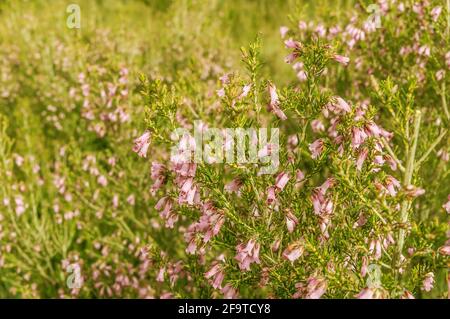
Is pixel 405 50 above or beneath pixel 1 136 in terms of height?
above

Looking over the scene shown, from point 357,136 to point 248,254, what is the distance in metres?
0.86

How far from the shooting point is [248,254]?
8.61 feet

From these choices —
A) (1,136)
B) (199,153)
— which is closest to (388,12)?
(199,153)

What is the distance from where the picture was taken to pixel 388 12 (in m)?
5.13

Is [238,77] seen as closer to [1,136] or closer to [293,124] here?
[1,136]

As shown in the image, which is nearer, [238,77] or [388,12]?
[238,77]

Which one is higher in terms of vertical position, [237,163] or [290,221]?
[237,163]

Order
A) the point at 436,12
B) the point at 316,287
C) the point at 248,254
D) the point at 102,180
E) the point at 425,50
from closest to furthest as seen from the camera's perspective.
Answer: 1. the point at 316,287
2. the point at 248,254
3. the point at 436,12
4. the point at 425,50
5. the point at 102,180

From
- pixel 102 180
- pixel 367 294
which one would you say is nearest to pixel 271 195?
pixel 367 294

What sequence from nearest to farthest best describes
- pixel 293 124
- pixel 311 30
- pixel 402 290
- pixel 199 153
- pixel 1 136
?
pixel 402 290 → pixel 199 153 → pixel 1 136 → pixel 311 30 → pixel 293 124

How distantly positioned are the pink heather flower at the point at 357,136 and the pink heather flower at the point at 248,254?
2.47 ft

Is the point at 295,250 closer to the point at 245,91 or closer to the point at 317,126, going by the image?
the point at 245,91
